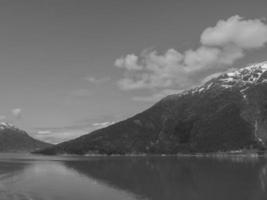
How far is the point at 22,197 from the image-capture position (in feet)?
257

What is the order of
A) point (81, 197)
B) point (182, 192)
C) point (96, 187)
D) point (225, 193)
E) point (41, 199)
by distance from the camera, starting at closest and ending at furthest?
point (41, 199)
point (81, 197)
point (225, 193)
point (182, 192)
point (96, 187)

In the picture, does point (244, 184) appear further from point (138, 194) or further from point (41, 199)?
point (41, 199)

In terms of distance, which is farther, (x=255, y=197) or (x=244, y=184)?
(x=244, y=184)

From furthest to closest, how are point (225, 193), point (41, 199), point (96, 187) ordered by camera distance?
point (96, 187), point (225, 193), point (41, 199)

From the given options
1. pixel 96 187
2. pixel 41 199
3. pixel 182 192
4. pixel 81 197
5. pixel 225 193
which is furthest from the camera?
pixel 96 187

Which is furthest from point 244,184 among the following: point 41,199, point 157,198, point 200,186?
point 41,199

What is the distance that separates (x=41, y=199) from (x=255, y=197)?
42.6 meters

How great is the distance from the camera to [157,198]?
268ft

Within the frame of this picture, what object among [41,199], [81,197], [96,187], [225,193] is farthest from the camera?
[96,187]

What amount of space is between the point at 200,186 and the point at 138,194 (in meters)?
25.1

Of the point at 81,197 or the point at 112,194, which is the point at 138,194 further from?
the point at 81,197

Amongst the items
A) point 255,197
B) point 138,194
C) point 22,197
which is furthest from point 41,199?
point 255,197

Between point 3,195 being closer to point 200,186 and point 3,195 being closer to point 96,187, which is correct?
point 96,187

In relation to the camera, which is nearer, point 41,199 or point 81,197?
point 41,199
